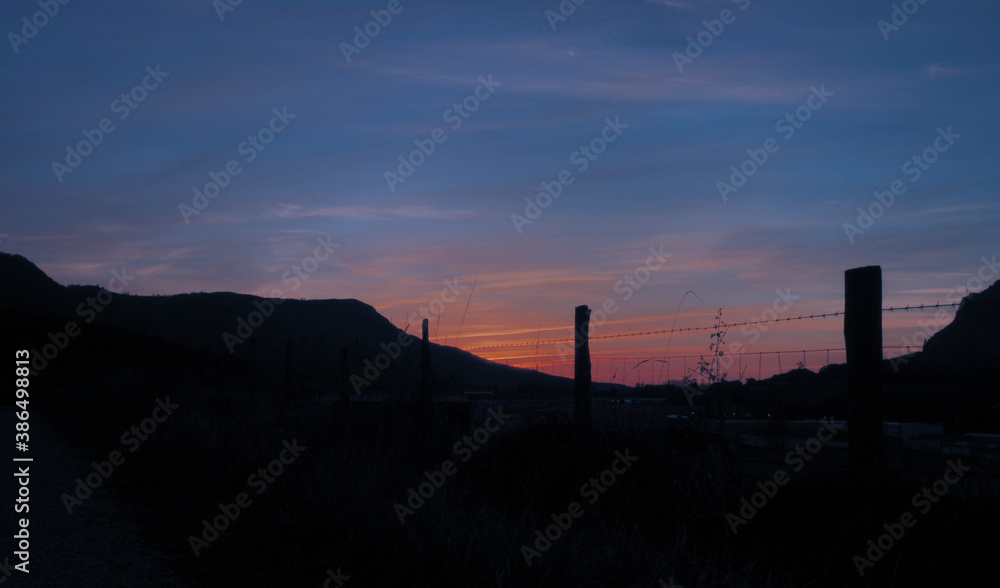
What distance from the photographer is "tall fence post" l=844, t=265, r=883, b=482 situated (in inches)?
207

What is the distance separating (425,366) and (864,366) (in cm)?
467

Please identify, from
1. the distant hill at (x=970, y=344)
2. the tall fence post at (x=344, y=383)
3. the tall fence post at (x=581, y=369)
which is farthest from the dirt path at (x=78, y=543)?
the distant hill at (x=970, y=344)

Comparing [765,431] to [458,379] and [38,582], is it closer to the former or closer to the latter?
[458,379]

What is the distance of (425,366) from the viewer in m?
8.59

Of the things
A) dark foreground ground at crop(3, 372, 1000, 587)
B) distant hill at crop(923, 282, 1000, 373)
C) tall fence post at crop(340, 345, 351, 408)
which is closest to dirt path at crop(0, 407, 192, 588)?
dark foreground ground at crop(3, 372, 1000, 587)

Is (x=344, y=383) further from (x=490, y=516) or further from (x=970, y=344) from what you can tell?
(x=970, y=344)

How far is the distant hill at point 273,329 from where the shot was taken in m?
9.32

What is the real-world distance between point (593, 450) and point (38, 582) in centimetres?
405

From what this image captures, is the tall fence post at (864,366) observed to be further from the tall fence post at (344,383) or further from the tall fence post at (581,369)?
the tall fence post at (344,383)

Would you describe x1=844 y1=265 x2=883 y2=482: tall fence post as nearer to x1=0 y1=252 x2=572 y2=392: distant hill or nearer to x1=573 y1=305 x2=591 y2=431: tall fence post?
x1=573 y1=305 x2=591 y2=431: tall fence post

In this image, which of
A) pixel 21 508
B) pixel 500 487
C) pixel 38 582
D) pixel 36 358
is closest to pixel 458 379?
pixel 500 487

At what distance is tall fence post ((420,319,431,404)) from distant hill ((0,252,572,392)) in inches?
7.4

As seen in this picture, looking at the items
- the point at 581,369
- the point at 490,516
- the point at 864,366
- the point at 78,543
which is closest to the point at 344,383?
the point at 581,369

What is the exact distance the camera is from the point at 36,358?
29891mm
